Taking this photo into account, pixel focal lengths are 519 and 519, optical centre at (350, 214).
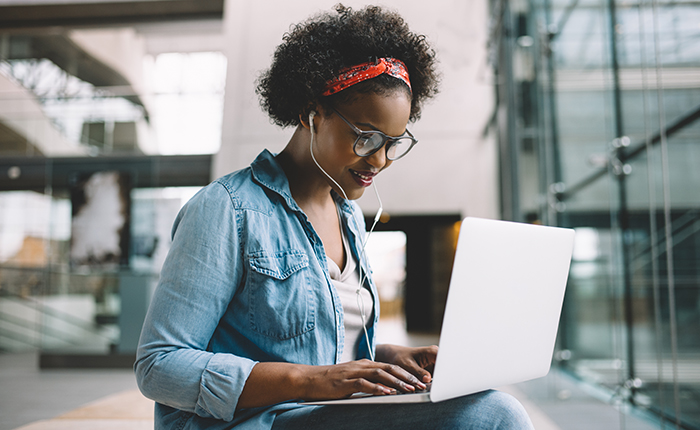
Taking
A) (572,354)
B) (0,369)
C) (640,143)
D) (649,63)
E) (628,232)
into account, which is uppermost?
(649,63)

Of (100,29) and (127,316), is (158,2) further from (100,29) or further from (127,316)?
(127,316)

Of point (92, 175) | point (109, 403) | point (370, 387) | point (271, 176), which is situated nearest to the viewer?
point (370, 387)

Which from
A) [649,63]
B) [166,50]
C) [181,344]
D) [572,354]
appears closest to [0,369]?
[166,50]

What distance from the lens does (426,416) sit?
771 mm

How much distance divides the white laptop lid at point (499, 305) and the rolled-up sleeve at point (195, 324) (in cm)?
29

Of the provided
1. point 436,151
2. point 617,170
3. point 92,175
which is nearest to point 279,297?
point 617,170

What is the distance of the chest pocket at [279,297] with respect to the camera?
827 mm

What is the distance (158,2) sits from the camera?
21.6ft

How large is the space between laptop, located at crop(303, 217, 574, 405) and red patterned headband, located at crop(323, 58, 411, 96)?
37cm

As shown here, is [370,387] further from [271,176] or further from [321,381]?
[271,176]

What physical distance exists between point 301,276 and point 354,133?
271 mm

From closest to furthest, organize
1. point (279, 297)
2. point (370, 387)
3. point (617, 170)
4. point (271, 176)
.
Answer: point (370, 387), point (279, 297), point (271, 176), point (617, 170)

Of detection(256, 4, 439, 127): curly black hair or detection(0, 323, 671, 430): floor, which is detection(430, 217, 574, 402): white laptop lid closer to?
detection(256, 4, 439, 127): curly black hair

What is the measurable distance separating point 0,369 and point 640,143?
5801 millimetres
